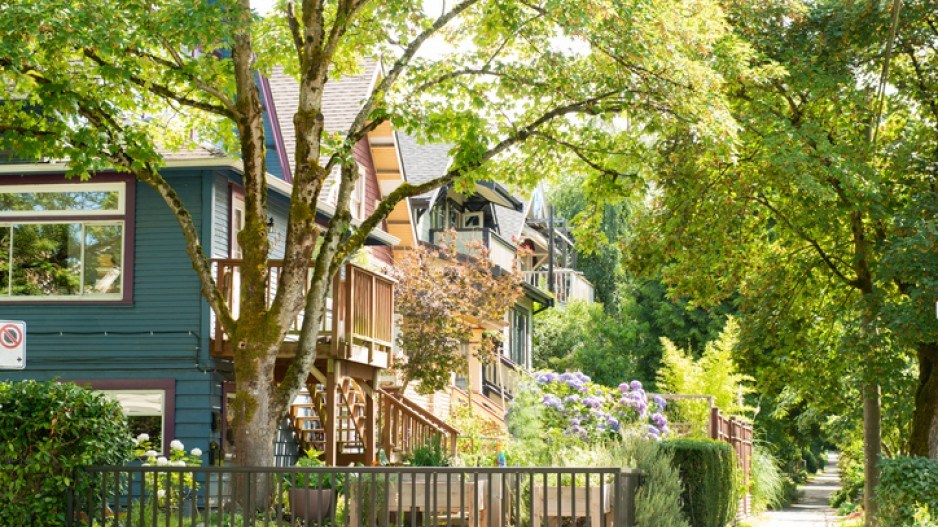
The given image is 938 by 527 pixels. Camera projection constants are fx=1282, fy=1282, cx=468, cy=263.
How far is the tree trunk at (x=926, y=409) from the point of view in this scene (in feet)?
69.8

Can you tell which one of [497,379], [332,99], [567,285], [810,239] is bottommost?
[497,379]

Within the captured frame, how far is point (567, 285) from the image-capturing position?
6769cm

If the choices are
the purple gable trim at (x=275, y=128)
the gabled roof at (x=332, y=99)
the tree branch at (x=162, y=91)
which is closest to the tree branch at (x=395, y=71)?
the tree branch at (x=162, y=91)

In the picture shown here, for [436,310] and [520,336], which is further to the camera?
[520,336]

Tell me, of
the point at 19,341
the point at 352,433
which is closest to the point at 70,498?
the point at 19,341

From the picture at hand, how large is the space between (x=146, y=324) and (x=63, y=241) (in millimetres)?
1987

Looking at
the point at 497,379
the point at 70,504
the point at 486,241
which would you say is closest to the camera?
the point at 70,504

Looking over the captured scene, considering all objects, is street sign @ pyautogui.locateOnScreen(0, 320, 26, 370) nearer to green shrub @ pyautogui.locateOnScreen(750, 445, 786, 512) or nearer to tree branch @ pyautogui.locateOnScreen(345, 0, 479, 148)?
tree branch @ pyautogui.locateOnScreen(345, 0, 479, 148)

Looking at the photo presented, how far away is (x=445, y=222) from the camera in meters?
40.4

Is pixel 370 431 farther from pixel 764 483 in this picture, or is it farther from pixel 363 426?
pixel 764 483

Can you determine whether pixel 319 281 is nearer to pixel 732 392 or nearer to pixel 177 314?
pixel 177 314

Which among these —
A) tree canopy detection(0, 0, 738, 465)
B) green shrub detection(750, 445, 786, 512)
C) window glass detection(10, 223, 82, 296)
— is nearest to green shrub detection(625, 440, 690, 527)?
tree canopy detection(0, 0, 738, 465)

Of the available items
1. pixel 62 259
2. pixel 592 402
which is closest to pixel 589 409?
pixel 592 402

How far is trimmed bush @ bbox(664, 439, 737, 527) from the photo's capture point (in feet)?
65.8
